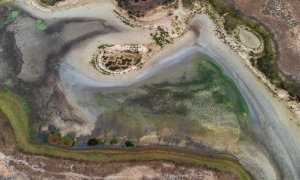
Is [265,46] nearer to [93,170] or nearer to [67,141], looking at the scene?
[93,170]

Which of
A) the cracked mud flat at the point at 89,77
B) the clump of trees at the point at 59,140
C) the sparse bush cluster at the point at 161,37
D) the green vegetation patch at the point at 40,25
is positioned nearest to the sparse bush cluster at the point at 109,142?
the cracked mud flat at the point at 89,77

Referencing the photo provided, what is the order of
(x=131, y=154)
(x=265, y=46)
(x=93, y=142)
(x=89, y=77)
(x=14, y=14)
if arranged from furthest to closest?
(x=14, y=14) < (x=265, y=46) < (x=89, y=77) < (x=93, y=142) < (x=131, y=154)

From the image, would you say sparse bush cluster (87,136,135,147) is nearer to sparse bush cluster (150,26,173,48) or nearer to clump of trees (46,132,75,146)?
clump of trees (46,132,75,146)

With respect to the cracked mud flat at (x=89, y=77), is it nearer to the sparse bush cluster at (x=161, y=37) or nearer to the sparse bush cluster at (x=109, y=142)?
Answer: the sparse bush cluster at (x=161, y=37)

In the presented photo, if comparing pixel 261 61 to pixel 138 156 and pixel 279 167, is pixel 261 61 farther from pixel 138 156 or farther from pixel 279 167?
pixel 138 156

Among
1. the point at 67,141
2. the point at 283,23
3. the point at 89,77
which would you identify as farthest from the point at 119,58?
the point at 283,23

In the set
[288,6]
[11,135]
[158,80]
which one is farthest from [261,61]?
[11,135]

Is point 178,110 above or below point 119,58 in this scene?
below
